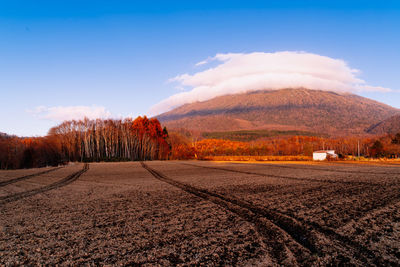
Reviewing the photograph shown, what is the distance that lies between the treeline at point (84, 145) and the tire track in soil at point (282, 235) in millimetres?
40054

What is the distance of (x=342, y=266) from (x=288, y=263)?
75cm

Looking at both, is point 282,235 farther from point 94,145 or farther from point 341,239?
point 94,145

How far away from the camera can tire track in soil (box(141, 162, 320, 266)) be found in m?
4.00

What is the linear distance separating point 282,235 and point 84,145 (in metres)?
47.3

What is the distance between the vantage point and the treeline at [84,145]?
38616 mm

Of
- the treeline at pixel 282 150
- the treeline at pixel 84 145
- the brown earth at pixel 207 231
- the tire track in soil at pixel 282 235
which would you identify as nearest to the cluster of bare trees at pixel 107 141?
the treeline at pixel 84 145

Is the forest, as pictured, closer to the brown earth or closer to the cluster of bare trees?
the cluster of bare trees

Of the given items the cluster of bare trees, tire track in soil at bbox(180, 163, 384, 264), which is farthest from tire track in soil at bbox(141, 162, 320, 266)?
the cluster of bare trees

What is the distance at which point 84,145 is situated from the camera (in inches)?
1829

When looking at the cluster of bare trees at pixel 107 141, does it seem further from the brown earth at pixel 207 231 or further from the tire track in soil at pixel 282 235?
the tire track in soil at pixel 282 235

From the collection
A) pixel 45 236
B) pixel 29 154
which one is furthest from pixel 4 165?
pixel 45 236

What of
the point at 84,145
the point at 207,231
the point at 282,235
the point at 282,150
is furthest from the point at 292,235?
the point at 282,150

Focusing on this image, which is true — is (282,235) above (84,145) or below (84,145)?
below

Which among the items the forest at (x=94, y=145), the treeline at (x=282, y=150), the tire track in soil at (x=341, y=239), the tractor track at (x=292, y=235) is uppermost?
the forest at (x=94, y=145)
